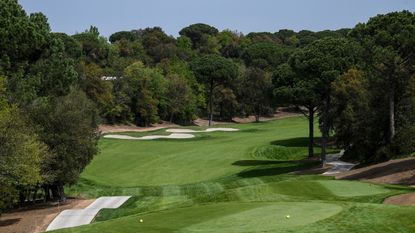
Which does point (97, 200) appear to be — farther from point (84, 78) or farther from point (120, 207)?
point (84, 78)

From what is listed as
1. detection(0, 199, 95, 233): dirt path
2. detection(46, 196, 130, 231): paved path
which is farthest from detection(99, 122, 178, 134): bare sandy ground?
detection(46, 196, 130, 231): paved path

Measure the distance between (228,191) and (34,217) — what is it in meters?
9.74

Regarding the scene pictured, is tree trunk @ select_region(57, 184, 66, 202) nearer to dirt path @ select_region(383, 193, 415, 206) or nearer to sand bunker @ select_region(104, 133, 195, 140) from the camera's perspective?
dirt path @ select_region(383, 193, 415, 206)

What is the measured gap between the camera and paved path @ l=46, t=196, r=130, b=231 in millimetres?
24750

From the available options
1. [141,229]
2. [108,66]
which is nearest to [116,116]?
[108,66]

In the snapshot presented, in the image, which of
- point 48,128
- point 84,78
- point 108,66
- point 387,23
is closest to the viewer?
point 48,128

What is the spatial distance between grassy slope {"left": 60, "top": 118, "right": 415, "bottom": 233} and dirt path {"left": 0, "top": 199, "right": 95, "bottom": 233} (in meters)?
2.70

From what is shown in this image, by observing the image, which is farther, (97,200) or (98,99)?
(98,99)

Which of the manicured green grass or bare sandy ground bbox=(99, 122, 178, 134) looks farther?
bare sandy ground bbox=(99, 122, 178, 134)

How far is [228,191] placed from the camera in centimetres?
2675

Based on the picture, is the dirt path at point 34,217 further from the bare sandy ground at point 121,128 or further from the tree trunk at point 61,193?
the bare sandy ground at point 121,128

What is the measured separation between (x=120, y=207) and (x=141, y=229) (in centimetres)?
1262

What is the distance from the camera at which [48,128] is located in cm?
3078

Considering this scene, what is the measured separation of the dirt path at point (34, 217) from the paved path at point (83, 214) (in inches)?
15.9
